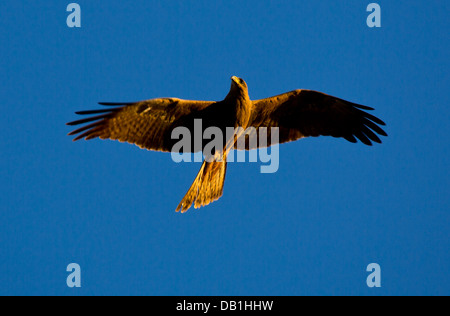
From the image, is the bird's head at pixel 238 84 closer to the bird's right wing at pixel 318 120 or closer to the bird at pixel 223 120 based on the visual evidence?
the bird at pixel 223 120

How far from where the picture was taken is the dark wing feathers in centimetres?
844

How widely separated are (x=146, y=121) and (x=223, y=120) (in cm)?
110

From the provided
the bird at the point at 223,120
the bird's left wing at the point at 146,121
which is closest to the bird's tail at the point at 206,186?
the bird at the point at 223,120

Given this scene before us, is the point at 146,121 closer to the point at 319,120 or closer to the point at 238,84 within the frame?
the point at 238,84

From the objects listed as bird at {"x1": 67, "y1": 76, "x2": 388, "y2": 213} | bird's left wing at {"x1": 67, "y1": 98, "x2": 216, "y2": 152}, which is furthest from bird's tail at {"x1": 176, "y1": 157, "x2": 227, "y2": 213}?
bird's left wing at {"x1": 67, "y1": 98, "x2": 216, "y2": 152}

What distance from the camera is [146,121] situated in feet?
26.4

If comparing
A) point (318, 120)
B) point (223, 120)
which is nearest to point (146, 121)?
point (223, 120)

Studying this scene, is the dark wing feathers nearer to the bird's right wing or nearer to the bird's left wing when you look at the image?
the bird's right wing
